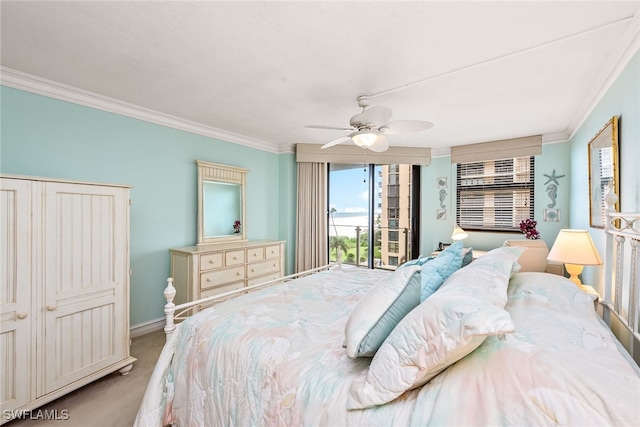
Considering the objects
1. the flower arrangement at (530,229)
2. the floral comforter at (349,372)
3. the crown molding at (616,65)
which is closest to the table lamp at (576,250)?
the floral comforter at (349,372)

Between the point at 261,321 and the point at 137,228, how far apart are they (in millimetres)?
2217

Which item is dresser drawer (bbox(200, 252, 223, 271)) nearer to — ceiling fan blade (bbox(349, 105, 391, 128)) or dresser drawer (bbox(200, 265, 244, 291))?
dresser drawer (bbox(200, 265, 244, 291))

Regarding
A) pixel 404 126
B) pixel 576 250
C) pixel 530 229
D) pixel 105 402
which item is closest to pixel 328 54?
pixel 404 126

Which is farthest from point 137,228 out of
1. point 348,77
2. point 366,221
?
point 366,221

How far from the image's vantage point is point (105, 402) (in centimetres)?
199

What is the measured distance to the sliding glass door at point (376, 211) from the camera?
15.4 feet

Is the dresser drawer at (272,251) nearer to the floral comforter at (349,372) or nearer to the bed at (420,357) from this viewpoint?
the floral comforter at (349,372)

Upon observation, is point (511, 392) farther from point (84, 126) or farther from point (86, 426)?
point (84, 126)

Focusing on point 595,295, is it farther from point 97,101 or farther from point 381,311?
point 97,101

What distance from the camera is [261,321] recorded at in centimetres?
153

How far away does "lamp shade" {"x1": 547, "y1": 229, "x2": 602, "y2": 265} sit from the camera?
1.99 m

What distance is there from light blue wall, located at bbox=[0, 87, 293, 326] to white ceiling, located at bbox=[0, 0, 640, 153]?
0.24m

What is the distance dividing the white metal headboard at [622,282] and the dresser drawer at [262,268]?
3.15 m

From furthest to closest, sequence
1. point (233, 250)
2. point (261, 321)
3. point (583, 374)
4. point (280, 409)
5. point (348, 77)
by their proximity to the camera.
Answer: point (233, 250), point (348, 77), point (261, 321), point (280, 409), point (583, 374)
